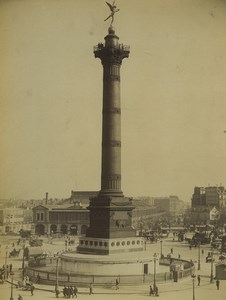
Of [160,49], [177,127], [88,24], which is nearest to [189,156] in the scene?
[177,127]

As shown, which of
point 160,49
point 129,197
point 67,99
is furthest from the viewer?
point 129,197

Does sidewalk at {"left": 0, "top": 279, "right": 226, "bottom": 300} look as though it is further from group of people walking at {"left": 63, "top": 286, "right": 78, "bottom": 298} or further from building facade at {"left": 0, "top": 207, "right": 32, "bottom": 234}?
building facade at {"left": 0, "top": 207, "right": 32, "bottom": 234}

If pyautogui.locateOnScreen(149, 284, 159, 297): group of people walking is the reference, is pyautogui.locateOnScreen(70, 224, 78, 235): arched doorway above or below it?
Answer: above

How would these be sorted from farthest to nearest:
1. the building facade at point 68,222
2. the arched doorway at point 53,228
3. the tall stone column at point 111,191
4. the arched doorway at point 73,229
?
the arched doorway at point 73,229
the arched doorway at point 53,228
the building facade at point 68,222
the tall stone column at point 111,191

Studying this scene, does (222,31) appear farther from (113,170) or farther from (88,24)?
(113,170)

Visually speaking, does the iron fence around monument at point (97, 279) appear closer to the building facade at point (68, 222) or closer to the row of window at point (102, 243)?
the row of window at point (102, 243)

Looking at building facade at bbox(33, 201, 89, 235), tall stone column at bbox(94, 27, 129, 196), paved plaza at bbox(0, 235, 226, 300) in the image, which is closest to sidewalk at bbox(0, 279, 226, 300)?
paved plaza at bbox(0, 235, 226, 300)

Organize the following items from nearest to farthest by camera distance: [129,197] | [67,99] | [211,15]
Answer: [211,15], [67,99], [129,197]

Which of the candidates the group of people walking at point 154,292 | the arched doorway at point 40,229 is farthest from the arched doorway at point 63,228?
the group of people walking at point 154,292
